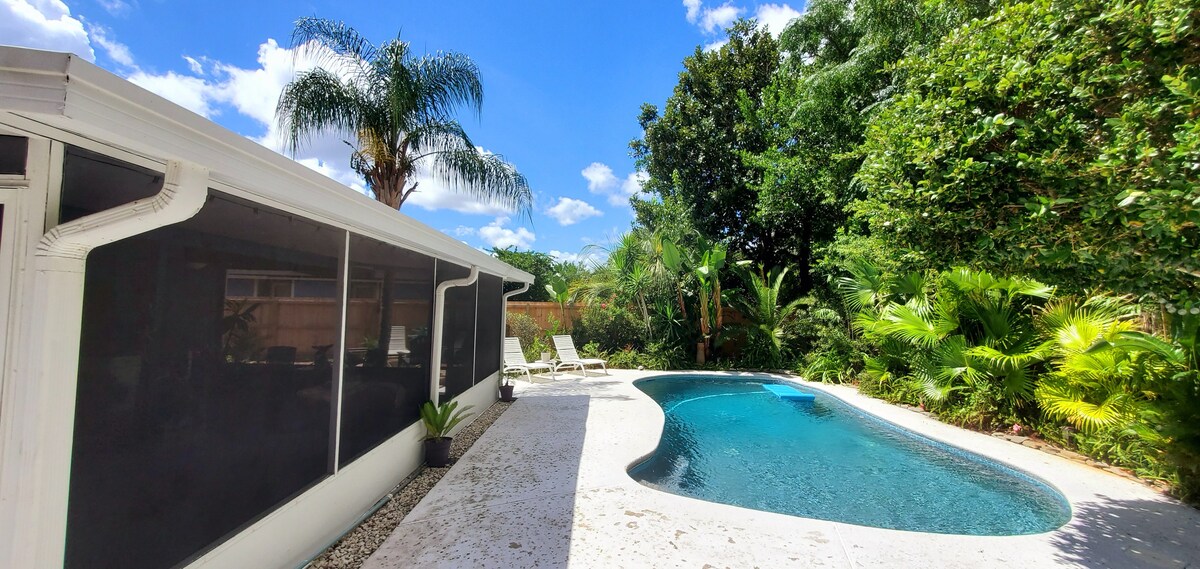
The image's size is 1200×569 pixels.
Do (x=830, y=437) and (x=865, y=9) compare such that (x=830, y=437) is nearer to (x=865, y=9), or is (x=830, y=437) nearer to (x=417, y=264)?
(x=417, y=264)

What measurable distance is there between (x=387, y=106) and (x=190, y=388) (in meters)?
10.1

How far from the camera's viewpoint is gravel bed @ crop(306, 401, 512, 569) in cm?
329

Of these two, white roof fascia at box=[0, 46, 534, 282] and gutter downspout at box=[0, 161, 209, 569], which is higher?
white roof fascia at box=[0, 46, 534, 282]

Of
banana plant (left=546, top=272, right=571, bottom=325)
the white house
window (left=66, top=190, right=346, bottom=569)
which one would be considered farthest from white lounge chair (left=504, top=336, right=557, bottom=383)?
window (left=66, top=190, right=346, bottom=569)

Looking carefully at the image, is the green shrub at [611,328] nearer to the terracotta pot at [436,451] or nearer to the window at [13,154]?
the terracotta pot at [436,451]

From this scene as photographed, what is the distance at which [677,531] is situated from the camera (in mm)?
3742

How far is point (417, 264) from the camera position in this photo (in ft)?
16.8

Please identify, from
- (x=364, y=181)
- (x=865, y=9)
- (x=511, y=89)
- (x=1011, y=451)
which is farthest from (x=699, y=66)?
(x=1011, y=451)

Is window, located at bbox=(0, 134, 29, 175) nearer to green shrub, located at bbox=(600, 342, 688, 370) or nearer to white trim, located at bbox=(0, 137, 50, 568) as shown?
white trim, located at bbox=(0, 137, 50, 568)

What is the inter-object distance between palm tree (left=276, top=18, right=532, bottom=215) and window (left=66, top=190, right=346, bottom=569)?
8738 mm

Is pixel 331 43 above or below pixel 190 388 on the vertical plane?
above

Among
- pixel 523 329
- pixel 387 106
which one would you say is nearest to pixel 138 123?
pixel 387 106

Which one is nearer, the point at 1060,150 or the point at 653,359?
the point at 1060,150

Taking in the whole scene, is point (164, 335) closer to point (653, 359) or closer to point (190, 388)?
point (190, 388)
